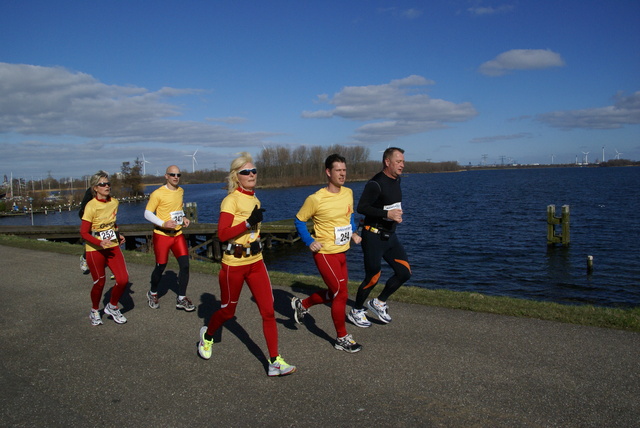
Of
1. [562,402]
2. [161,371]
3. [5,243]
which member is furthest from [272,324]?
[5,243]

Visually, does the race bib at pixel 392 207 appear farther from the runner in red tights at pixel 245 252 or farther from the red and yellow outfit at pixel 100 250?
the red and yellow outfit at pixel 100 250

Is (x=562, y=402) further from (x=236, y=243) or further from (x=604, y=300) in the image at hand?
(x=604, y=300)

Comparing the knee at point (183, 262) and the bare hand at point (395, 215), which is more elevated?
the bare hand at point (395, 215)

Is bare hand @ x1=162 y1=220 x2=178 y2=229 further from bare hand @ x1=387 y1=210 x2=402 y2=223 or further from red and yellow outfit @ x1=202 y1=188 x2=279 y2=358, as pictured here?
bare hand @ x1=387 y1=210 x2=402 y2=223

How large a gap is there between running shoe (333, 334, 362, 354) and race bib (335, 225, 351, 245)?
43.0 inches

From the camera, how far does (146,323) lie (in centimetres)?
687

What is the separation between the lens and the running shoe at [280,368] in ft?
15.5

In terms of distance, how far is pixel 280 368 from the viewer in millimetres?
4754

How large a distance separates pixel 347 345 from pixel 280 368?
3.12 ft

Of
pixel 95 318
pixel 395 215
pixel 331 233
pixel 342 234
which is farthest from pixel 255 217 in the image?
pixel 95 318

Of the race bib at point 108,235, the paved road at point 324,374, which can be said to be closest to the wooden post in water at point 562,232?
the paved road at point 324,374

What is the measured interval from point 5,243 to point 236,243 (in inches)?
695

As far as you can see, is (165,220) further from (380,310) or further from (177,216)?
(380,310)

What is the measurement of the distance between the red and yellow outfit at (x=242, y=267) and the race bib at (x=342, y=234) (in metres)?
0.99
